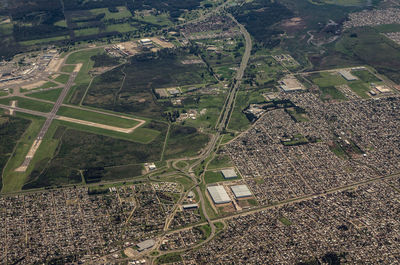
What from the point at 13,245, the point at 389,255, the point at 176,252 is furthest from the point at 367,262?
the point at 13,245

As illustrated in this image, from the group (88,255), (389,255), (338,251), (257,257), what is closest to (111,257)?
(88,255)

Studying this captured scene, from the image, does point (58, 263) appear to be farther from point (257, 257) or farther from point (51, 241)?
point (257, 257)

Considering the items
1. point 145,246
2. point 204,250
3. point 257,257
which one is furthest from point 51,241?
point 257,257

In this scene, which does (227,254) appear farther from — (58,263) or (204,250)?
(58,263)

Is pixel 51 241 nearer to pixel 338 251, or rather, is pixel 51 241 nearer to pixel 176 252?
pixel 176 252

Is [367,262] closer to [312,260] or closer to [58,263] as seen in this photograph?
[312,260]

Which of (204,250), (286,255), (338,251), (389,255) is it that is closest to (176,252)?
(204,250)
